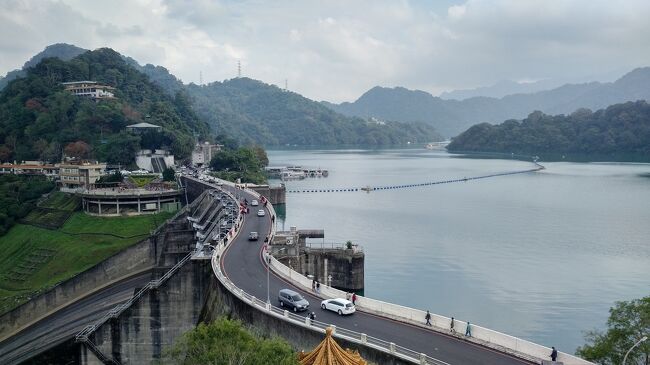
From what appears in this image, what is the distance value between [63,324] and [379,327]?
123ft

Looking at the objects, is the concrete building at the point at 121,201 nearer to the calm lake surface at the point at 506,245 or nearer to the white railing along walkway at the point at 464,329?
the calm lake surface at the point at 506,245

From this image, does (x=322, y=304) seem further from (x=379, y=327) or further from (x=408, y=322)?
(x=408, y=322)

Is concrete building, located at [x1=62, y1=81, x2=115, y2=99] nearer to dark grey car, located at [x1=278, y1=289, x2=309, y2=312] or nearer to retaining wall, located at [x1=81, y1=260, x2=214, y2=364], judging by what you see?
retaining wall, located at [x1=81, y1=260, x2=214, y2=364]

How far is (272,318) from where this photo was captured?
32.3 m

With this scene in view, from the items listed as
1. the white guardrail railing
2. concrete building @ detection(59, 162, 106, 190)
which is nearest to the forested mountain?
concrete building @ detection(59, 162, 106, 190)

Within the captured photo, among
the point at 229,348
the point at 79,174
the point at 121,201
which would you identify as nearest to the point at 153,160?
the point at 79,174

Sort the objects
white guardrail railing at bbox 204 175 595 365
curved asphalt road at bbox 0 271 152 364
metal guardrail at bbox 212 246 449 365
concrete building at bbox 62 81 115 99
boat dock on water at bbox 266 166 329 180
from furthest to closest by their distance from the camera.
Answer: boat dock on water at bbox 266 166 329 180, concrete building at bbox 62 81 115 99, curved asphalt road at bbox 0 271 152 364, white guardrail railing at bbox 204 175 595 365, metal guardrail at bbox 212 246 449 365

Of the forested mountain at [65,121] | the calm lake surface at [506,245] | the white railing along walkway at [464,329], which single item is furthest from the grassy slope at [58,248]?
the white railing along walkway at [464,329]

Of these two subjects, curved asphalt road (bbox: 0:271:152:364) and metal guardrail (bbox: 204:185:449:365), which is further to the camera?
curved asphalt road (bbox: 0:271:152:364)

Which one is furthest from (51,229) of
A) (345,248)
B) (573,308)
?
(573,308)

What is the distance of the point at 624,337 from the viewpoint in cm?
2623

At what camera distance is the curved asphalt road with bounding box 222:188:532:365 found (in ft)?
87.1

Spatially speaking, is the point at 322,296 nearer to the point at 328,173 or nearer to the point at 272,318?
the point at 272,318

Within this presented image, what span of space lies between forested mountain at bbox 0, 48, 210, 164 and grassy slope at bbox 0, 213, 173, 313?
31.0m
